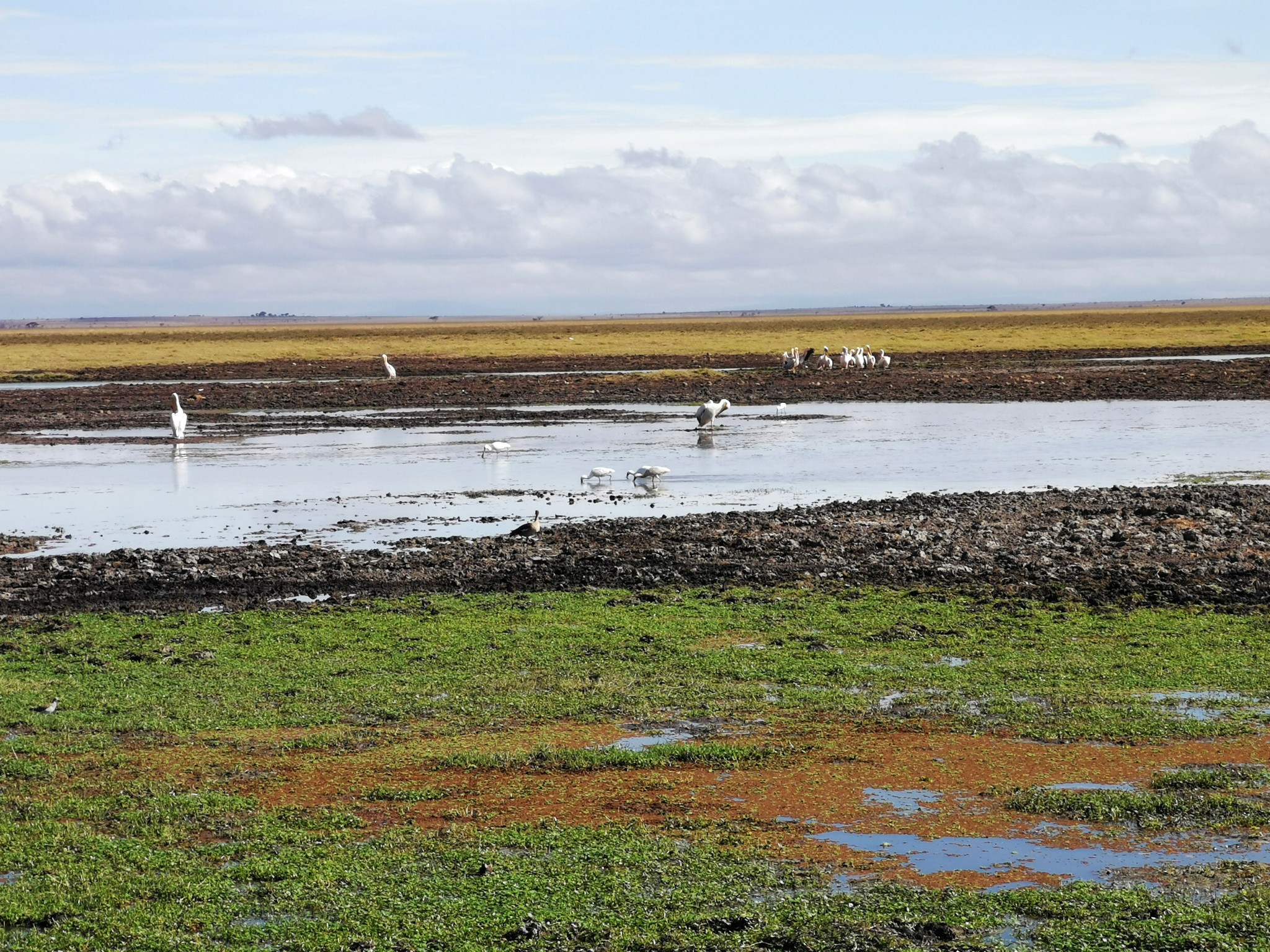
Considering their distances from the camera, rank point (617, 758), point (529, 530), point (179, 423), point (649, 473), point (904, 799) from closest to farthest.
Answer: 1. point (904, 799)
2. point (617, 758)
3. point (529, 530)
4. point (649, 473)
5. point (179, 423)

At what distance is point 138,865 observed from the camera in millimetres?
8195

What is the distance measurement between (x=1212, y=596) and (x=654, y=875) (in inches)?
390

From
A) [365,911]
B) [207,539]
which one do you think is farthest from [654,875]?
[207,539]

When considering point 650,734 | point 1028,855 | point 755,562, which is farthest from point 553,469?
point 1028,855

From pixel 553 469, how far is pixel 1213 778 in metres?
21.8

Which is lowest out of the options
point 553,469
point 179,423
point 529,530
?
point 529,530

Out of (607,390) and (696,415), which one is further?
(607,390)

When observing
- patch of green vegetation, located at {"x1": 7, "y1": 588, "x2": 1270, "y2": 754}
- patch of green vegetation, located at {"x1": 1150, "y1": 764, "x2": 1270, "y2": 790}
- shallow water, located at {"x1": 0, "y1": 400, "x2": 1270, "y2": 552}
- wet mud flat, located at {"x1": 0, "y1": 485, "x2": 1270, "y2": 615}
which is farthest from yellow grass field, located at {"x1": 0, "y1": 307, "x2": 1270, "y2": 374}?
patch of green vegetation, located at {"x1": 1150, "y1": 764, "x2": 1270, "y2": 790}

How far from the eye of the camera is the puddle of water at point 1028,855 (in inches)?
315

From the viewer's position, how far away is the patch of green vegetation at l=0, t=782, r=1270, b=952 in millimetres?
7105

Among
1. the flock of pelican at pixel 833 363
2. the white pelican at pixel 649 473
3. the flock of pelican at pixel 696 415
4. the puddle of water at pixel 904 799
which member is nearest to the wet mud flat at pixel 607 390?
the flock of pelican at pixel 833 363

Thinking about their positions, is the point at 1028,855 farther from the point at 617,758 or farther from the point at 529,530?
the point at 529,530

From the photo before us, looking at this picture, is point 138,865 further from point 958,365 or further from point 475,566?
point 958,365

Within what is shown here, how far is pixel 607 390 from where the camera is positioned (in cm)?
5556
